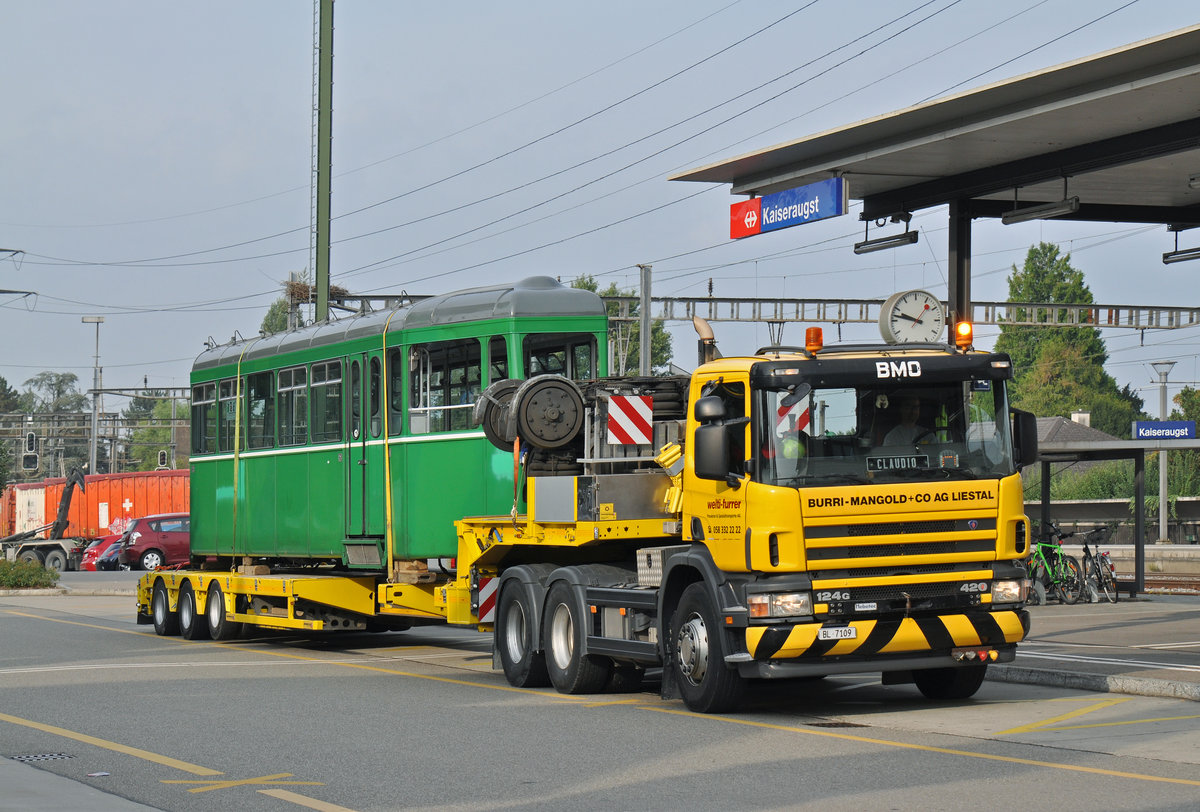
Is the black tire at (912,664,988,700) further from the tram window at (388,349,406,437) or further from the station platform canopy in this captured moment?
the tram window at (388,349,406,437)

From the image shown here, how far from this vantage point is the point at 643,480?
1367 cm

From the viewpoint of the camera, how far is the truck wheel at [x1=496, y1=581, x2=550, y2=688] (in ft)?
47.2

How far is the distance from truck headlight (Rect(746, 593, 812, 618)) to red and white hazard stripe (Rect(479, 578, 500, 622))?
4698mm

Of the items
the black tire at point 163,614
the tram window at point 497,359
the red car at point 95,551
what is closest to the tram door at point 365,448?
the tram window at point 497,359

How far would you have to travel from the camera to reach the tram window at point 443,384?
1673cm

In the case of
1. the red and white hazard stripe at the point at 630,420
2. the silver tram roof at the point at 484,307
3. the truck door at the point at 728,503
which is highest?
the silver tram roof at the point at 484,307

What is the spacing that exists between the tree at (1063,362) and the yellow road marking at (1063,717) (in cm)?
9167

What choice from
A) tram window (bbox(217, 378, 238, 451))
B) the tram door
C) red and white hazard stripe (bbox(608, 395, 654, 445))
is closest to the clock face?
red and white hazard stripe (bbox(608, 395, 654, 445))

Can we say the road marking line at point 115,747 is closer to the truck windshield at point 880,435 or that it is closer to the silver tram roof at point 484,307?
the truck windshield at point 880,435

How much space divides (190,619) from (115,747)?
11588mm

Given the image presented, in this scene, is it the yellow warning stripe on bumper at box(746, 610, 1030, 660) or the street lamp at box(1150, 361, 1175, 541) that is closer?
the yellow warning stripe on bumper at box(746, 610, 1030, 660)

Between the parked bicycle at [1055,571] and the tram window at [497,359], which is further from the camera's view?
the parked bicycle at [1055,571]

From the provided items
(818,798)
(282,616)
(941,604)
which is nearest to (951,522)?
(941,604)

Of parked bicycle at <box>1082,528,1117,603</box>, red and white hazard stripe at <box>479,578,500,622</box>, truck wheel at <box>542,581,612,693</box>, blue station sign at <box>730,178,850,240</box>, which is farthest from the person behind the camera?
parked bicycle at <box>1082,528,1117,603</box>
